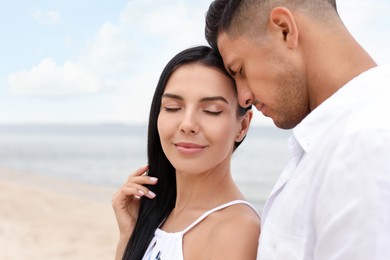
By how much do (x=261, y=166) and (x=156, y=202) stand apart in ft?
87.5

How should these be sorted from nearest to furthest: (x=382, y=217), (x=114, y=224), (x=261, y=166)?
(x=382, y=217), (x=114, y=224), (x=261, y=166)

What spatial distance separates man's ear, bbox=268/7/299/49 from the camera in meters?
2.24

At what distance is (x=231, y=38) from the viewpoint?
8.13ft

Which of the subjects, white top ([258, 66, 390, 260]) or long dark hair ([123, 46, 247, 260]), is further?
long dark hair ([123, 46, 247, 260])

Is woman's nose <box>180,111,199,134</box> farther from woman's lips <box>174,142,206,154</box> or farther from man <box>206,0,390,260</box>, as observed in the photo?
man <box>206,0,390,260</box>

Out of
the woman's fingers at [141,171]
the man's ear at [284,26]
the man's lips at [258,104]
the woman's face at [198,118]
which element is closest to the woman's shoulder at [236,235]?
the woman's face at [198,118]

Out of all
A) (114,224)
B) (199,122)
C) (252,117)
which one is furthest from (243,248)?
(114,224)

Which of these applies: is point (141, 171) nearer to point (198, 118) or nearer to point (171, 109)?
point (171, 109)

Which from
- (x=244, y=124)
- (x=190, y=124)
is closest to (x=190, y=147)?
(x=190, y=124)

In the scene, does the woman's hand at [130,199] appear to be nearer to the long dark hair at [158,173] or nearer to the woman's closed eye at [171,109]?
the long dark hair at [158,173]

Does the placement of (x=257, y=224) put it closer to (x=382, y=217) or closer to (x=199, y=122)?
(x=199, y=122)

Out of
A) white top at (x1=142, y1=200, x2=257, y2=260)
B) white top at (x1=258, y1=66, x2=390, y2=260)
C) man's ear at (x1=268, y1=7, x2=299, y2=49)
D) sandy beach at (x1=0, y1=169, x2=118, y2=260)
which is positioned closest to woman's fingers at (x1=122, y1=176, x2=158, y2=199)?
white top at (x1=142, y1=200, x2=257, y2=260)

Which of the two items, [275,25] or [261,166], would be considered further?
[261,166]

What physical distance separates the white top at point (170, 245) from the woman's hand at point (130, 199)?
0.26 metres
